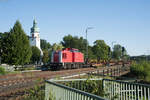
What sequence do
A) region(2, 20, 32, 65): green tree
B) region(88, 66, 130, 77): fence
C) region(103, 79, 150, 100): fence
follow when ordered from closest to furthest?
1. region(103, 79, 150, 100): fence
2. region(88, 66, 130, 77): fence
3. region(2, 20, 32, 65): green tree

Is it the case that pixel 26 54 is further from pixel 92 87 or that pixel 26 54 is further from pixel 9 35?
pixel 92 87

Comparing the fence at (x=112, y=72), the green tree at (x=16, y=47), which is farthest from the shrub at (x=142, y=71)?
the green tree at (x=16, y=47)

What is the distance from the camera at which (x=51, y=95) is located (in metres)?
5.15

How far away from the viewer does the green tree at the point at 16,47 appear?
28.8 metres

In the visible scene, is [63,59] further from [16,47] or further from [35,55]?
[35,55]

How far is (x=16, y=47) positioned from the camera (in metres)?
29.3

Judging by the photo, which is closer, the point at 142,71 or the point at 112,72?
the point at 142,71

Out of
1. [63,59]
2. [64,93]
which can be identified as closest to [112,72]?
[63,59]

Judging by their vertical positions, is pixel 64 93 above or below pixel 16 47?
below

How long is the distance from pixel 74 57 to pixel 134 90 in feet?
86.6

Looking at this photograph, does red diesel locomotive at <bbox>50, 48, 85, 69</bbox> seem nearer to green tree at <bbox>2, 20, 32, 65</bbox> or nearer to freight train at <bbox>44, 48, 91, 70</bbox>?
freight train at <bbox>44, 48, 91, 70</bbox>

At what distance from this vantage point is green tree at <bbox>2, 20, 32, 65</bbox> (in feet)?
94.6

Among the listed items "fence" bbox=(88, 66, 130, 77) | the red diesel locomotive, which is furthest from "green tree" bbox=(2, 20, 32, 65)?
"fence" bbox=(88, 66, 130, 77)

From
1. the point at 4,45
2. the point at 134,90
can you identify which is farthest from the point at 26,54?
the point at 134,90
